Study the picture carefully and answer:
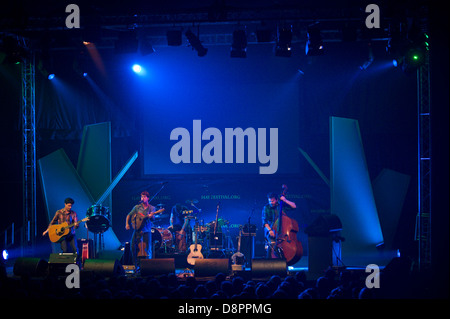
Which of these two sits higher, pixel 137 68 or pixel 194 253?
pixel 137 68

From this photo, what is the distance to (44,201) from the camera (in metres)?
13.4

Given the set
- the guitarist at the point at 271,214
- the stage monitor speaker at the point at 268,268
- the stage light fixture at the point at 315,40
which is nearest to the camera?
the stage monitor speaker at the point at 268,268

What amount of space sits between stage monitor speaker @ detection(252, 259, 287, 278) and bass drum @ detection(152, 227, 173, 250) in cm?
374

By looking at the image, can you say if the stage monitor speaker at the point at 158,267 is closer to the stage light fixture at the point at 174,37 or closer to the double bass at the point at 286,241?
the double bass at the point at 286,241

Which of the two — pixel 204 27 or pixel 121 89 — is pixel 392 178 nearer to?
pixel 204 27

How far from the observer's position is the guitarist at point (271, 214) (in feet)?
34.2

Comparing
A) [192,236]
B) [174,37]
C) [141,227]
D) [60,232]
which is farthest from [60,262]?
[174,37]

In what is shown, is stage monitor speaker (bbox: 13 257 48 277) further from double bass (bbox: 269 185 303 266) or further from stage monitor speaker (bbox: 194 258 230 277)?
double bass (bbox: 269 185 303 266)

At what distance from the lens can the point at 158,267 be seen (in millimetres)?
8844

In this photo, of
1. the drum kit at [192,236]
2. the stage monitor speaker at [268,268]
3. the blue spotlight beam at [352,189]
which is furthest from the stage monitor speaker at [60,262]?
the blue spotlight beam at [352,189]

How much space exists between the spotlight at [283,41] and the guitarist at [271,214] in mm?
3232

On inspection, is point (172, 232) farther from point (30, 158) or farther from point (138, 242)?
point (30, 158)

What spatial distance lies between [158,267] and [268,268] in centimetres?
199
